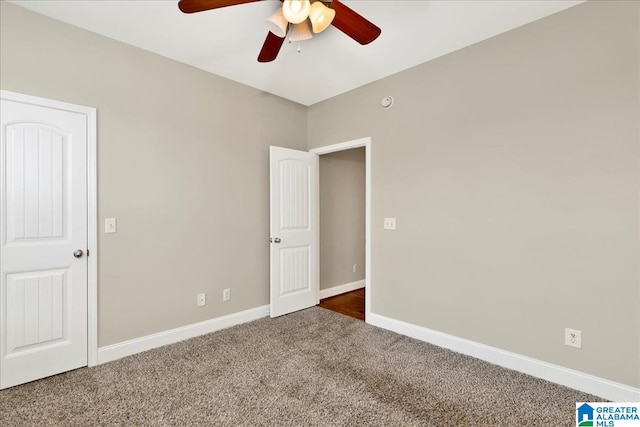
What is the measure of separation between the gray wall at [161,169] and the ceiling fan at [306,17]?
1315 millimetres

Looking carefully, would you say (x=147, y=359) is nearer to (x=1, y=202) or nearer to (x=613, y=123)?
(x=1, y=202)

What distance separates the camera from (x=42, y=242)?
2186mm

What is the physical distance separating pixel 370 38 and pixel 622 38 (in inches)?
62.3

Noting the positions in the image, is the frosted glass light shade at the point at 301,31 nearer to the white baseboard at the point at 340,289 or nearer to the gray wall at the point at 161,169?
the gray wall at the point at 161,169

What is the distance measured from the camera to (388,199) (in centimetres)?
310

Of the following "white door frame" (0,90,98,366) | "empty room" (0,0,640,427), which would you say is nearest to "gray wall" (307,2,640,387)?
"empty room" (0,0,640,427)

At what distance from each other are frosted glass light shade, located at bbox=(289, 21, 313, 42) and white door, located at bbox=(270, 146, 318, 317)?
1.54 metres

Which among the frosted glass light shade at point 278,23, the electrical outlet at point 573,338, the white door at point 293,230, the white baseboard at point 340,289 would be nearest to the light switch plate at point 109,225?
the white door at point 293,230

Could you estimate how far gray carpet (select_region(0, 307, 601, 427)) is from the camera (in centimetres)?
176

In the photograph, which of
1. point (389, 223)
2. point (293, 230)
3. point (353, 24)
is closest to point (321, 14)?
point (353, 24)

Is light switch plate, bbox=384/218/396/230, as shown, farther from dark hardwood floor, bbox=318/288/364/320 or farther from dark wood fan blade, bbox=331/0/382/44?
dark wood fan blade, bbox=331/0/382/44

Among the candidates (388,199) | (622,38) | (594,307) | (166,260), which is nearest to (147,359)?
(166,260)

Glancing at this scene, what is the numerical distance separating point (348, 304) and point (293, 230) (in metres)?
1.27

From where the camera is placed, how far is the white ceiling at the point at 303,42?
6.77 ft
